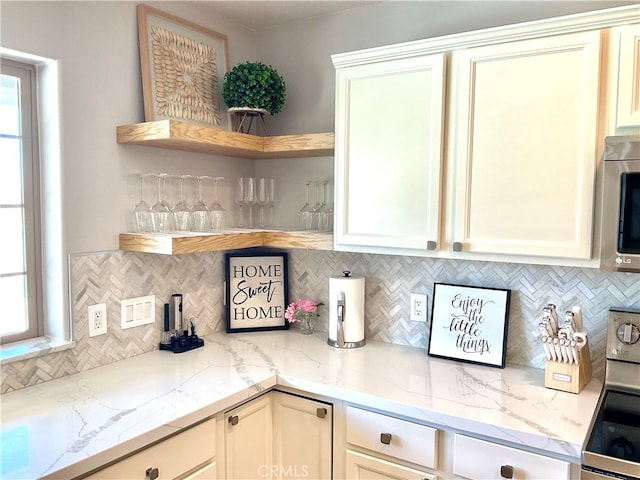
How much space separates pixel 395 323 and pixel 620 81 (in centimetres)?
131

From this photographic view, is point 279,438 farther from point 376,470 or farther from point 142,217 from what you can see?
point 142,217

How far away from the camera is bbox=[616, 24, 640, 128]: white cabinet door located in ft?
4.96

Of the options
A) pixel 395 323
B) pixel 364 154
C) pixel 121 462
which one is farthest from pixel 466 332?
pixel 121 462

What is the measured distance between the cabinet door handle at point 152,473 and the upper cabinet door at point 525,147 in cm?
125

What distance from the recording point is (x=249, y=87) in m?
2.27

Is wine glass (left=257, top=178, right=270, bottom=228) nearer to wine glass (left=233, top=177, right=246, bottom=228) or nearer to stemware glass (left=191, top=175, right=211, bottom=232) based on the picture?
wine glass (left=233, top=177, right=246, bottom=228)

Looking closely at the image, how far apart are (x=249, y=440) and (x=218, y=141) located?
1.21 meters

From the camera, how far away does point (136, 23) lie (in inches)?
81.0

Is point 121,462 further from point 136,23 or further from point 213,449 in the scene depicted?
point 136,23

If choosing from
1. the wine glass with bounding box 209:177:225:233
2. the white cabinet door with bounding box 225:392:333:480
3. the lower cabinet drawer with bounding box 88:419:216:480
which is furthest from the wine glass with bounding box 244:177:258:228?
the lower cabinet drawer with bounding box 88:419:216:480

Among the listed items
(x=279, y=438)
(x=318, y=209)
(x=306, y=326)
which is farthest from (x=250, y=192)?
(x=279, y=438)

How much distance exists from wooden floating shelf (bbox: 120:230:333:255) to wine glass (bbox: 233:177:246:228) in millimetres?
233

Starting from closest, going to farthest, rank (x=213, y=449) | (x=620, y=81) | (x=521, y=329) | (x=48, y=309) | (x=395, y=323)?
(x=620, y=81)
(x=213, y=449)
(x=48, y=309)
(x=521, y=329)
(x=395, y=323)

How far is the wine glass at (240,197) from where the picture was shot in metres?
2.42
